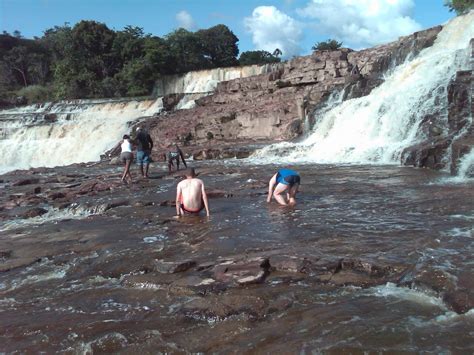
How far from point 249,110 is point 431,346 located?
24598mm

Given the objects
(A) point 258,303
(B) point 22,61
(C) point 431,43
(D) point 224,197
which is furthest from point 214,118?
(B) point 22,61

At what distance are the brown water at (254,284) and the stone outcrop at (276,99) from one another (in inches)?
536

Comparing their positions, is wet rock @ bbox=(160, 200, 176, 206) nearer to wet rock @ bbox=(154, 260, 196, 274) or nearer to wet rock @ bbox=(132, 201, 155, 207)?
wet rock @ bbox=(132, 201, 155, 207)

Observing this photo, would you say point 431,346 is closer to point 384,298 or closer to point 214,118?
point 384,298

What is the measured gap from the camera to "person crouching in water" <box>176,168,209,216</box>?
354 inches

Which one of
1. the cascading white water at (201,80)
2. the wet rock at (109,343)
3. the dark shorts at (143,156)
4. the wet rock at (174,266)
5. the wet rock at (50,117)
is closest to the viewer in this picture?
the wet rock at (109,343)

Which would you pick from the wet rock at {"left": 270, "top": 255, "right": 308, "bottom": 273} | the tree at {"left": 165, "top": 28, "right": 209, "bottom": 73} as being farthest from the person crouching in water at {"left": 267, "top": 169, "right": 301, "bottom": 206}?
the tree at {"left": 165, "top": 28, "right": 209, "bottom": 73}

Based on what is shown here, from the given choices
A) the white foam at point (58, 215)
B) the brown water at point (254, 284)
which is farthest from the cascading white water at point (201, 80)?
the brown water at point (254, 284)

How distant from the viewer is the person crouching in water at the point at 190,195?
8.98 metres

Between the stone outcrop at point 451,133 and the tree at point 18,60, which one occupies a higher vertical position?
the tree at point 18,60

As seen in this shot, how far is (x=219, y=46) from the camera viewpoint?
58656 mm

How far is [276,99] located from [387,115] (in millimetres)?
10758

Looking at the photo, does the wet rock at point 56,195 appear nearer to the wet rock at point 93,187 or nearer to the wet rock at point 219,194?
the wet rock at point 93,187

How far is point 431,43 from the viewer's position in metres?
24.1
